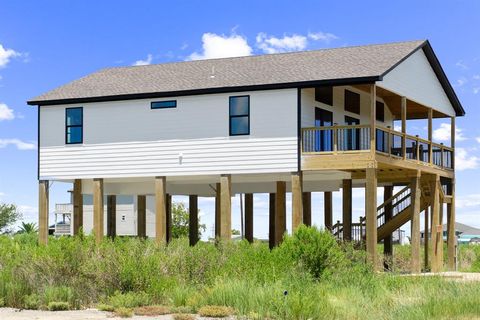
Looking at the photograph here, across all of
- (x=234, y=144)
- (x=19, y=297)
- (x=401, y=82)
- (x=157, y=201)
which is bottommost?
(x=19, y=297)

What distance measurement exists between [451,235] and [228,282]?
69.8 ft

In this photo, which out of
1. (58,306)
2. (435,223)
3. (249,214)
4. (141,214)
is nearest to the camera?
(58,306)

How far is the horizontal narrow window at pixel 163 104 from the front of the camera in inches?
1346

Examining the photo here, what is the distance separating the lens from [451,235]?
39.7 metres

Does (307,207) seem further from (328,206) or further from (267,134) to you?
(267,134)

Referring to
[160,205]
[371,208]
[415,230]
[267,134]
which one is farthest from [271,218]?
[371,208]

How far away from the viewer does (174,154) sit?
34.1 m

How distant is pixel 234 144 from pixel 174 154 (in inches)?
108

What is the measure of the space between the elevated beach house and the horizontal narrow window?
0.18 feet

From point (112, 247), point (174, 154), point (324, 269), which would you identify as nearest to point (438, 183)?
point (174, 154)

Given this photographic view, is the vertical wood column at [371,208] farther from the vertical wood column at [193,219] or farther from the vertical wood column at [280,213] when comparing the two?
the vertical wood column at [193,219]

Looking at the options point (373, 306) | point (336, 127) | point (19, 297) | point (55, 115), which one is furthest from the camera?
point (55, 115)

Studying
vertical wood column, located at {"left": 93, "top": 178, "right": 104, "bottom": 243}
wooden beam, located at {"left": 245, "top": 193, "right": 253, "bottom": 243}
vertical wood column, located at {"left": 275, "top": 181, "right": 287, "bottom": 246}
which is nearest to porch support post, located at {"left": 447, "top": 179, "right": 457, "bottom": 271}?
vertical wood column, located at {"left": 275, "top": 181, "right": 287, "bottom": 246}

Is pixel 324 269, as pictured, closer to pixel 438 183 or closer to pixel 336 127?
pixel 336 127
